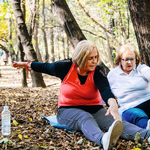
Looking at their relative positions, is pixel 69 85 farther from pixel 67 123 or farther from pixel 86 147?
pixel 86 147

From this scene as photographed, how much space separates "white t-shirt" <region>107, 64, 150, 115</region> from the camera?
139 inches

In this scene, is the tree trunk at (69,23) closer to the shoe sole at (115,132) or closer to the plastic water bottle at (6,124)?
the plastic water bottle at (6,124)

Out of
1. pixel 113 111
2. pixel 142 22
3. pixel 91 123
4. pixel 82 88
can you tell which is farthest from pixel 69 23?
pixel 113 111

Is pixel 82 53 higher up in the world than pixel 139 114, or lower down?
higher up

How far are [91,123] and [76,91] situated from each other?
0.61 meters

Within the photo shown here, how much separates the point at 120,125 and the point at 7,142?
1478 mm

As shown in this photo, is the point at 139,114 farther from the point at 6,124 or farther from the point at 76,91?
the point at 6,124

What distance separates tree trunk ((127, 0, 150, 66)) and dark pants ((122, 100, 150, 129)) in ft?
5.31

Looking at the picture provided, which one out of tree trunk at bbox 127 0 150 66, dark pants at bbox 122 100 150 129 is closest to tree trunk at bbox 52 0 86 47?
tree trunk at bbox 127 0 150 66

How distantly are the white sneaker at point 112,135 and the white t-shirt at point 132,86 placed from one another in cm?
119

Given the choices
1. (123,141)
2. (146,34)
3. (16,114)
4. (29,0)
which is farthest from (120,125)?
A: (29,0)

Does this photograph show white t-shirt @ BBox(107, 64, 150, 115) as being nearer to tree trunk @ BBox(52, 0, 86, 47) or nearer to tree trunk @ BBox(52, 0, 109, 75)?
tree trunk @ BBox(52, 0, 109, 75)

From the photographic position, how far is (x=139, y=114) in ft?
10.6

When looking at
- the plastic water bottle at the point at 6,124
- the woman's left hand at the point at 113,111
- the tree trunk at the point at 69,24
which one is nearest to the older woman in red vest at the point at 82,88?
the woman's left hand at the point at 113,111
